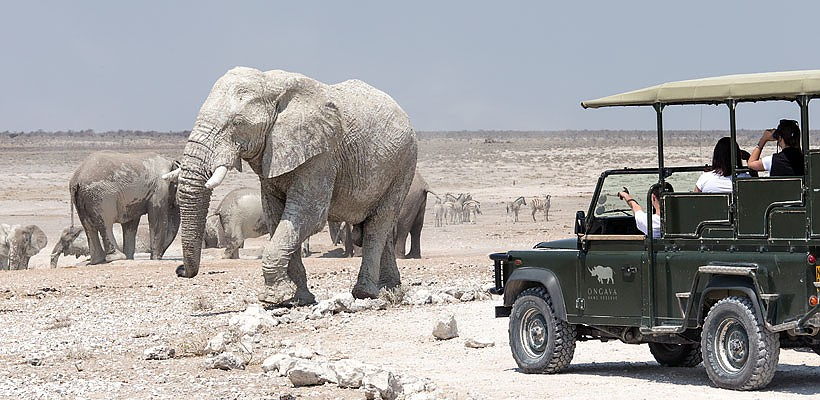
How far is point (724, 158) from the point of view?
40.2 feet

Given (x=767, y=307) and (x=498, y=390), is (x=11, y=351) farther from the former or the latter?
(x=767, y=307)

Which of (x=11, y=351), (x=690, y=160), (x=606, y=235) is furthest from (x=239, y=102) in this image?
(x=690, y=160)

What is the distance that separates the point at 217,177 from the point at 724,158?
24.2ft

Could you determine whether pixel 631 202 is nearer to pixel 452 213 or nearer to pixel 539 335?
pixel 539 335

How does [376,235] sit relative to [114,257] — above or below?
above

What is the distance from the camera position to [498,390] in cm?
1219

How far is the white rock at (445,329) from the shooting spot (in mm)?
15805

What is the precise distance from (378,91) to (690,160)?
6563 centimetres

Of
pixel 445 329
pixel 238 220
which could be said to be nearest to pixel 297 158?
pixel 445 329

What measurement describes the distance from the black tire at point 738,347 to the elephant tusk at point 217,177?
302 inches

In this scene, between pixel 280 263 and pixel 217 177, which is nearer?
pixel 217 177

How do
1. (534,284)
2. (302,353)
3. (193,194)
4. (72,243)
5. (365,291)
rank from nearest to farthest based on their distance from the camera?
(534,284)
(302,353)
(193,194)
(365,291)
(72,243)

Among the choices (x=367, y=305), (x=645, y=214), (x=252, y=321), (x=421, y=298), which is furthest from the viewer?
(x=421, y=298)

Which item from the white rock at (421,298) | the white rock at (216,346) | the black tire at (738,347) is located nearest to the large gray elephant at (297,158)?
the white rock at (421,298)
